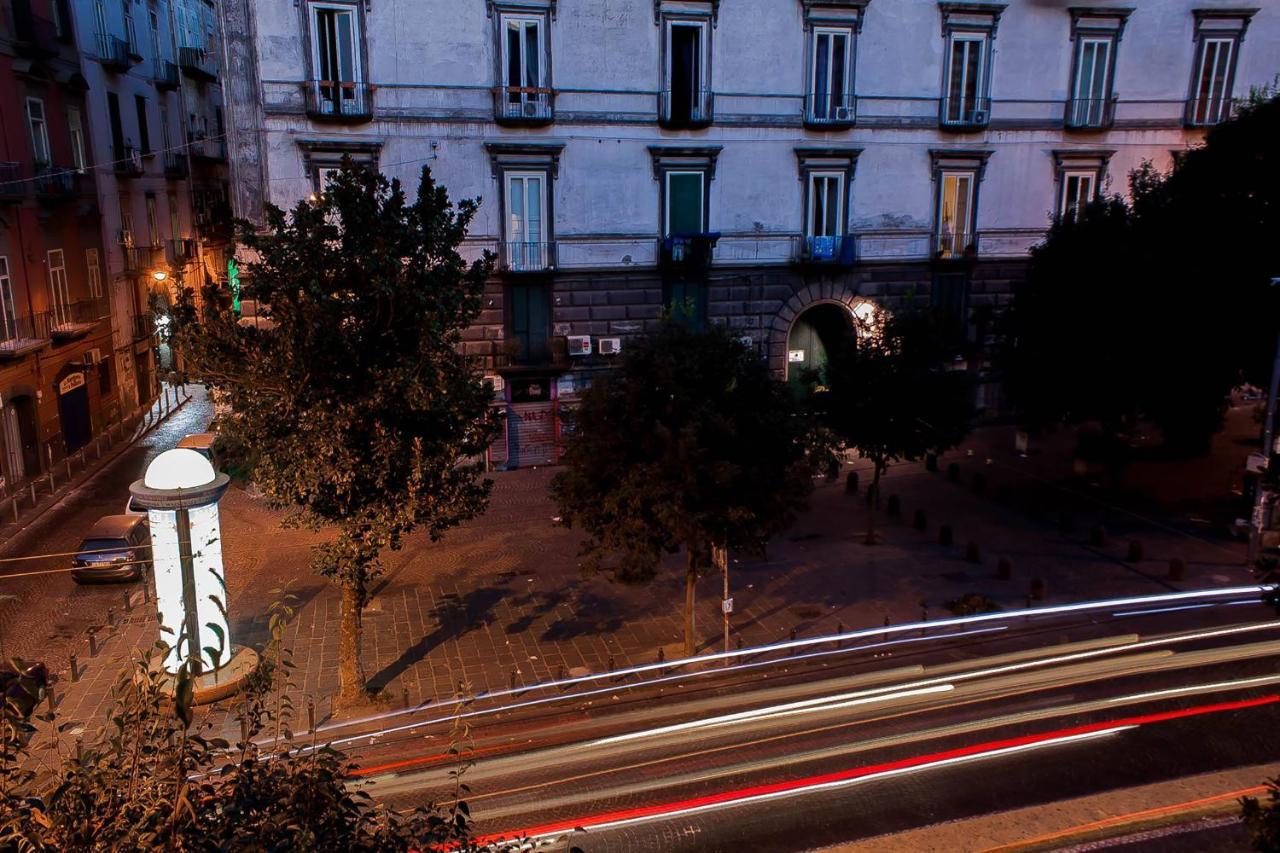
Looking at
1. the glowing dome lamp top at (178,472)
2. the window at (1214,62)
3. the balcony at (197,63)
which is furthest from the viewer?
the balcony at (197,63)

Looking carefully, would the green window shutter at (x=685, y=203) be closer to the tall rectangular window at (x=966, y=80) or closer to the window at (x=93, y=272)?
the tall rectangular window at (x=966, y=80)

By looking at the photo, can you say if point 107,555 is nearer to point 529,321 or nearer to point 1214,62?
point 529,321

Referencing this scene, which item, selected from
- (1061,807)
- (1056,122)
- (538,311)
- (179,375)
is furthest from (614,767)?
(1056,122)

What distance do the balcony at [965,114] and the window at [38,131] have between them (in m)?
26.6

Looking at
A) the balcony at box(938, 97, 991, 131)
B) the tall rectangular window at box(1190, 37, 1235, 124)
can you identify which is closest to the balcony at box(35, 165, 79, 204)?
the balcony at box(938, 97, 991, 131)

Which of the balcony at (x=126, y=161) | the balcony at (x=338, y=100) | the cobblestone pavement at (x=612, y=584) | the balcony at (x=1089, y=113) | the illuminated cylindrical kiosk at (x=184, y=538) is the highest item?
the balcony at (x=1089, y=113)

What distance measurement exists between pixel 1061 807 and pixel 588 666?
751cm

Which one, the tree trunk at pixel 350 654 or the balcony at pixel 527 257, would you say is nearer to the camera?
the tree trunk at pixel 350 654

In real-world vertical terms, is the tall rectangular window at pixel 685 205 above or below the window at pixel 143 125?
below

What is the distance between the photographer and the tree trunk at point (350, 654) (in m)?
14.1

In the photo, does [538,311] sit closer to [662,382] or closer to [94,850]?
[662,382]

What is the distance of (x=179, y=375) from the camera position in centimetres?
1314

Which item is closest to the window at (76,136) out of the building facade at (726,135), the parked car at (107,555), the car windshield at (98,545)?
the building facade at (726,135)

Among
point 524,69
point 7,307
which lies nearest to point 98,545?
point 7,307
